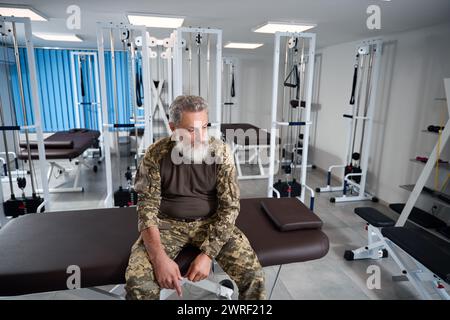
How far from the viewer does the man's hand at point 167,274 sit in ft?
3.87

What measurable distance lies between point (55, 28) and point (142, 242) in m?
3.07

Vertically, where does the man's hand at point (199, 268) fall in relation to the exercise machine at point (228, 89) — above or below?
below

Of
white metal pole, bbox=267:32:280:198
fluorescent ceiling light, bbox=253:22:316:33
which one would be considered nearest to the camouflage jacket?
white metal pole, bbox=267:32:280:198

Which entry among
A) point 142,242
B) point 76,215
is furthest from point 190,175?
point 76,215

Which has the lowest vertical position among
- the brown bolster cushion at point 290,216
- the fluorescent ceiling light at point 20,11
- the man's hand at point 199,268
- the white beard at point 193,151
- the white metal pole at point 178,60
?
the man's hand at point 199,268

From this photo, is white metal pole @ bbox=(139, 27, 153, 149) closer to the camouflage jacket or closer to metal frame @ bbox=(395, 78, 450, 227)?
the camouflage jacket

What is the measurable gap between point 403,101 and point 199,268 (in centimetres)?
283

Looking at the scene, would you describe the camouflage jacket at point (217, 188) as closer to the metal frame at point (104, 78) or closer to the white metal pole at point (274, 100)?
the metal frame at point (104, 78)

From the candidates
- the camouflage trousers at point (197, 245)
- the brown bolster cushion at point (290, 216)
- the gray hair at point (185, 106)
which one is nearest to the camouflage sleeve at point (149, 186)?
the camouflage trousers at point (197, 245)

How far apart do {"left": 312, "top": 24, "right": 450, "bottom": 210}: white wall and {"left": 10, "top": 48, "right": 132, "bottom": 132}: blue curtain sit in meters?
3.74

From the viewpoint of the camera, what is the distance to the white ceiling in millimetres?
2080

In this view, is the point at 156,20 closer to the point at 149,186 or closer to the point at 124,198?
the point at 124,198

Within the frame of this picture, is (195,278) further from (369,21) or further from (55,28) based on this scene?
(55,28)
